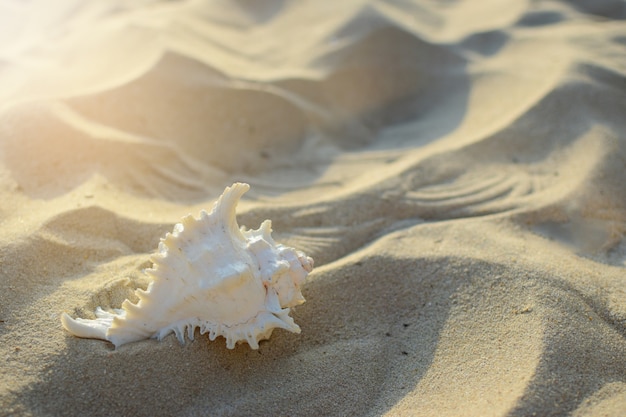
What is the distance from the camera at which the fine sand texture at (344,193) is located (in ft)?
6.03

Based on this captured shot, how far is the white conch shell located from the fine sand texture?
0.23 ft

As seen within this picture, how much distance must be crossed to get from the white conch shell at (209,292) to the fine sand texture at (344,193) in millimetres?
70

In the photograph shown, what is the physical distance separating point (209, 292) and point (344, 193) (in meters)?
1.14

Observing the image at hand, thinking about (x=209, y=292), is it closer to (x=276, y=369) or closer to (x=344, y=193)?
(x=276, y=369)

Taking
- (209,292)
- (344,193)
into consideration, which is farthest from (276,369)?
(344,193)

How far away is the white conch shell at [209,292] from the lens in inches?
72.3

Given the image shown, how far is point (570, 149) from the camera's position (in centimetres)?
301

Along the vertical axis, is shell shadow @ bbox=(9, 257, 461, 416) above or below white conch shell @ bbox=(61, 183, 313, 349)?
below

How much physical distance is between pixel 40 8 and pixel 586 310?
5975 millimetres

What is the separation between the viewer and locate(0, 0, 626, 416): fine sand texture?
72.4 inches

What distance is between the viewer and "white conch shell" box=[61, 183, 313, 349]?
1.84 meters

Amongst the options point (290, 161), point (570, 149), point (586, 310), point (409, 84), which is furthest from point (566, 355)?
point (409, 84)

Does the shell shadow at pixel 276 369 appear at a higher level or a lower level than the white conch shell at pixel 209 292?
lower

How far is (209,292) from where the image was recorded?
1.82m
